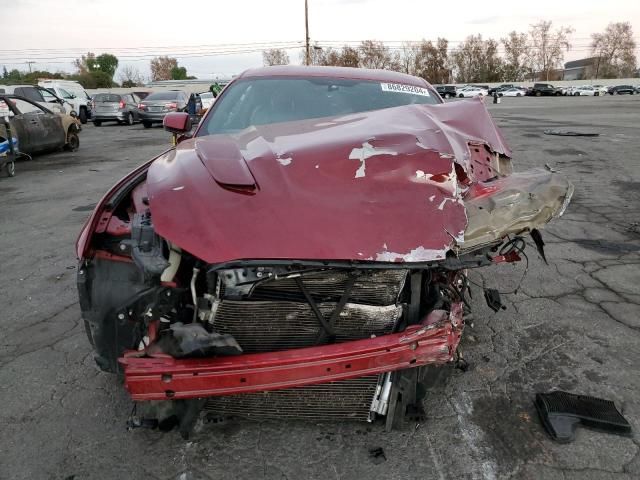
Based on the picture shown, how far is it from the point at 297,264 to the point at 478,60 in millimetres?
93739

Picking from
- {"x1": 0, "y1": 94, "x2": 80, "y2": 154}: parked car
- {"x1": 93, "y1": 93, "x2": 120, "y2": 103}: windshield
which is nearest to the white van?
{"x1": 93, "y1": 93, "x2": 120, "y2": 103}: windshield

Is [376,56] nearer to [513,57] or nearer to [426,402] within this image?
[513,57]

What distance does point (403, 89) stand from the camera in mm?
4051

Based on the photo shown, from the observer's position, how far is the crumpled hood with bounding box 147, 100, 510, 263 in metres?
1.89

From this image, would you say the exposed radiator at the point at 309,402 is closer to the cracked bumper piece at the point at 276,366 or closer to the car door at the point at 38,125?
the cracked bumper piece at the point at 276,366

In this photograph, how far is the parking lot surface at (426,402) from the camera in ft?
7.07

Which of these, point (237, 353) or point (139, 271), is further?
point (139, 271)

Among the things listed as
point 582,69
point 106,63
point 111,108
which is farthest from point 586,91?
point 106,63

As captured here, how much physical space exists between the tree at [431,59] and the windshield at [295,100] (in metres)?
86.4

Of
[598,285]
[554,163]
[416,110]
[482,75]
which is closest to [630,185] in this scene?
[554,163]

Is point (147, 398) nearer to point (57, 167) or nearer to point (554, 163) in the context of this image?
point (554, 163)

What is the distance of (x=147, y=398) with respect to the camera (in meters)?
1.92

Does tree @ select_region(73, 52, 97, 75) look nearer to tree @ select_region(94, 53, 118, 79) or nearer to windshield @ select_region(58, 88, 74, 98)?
tree @ select_region(94, 53, 118, 79)

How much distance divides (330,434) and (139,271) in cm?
119
